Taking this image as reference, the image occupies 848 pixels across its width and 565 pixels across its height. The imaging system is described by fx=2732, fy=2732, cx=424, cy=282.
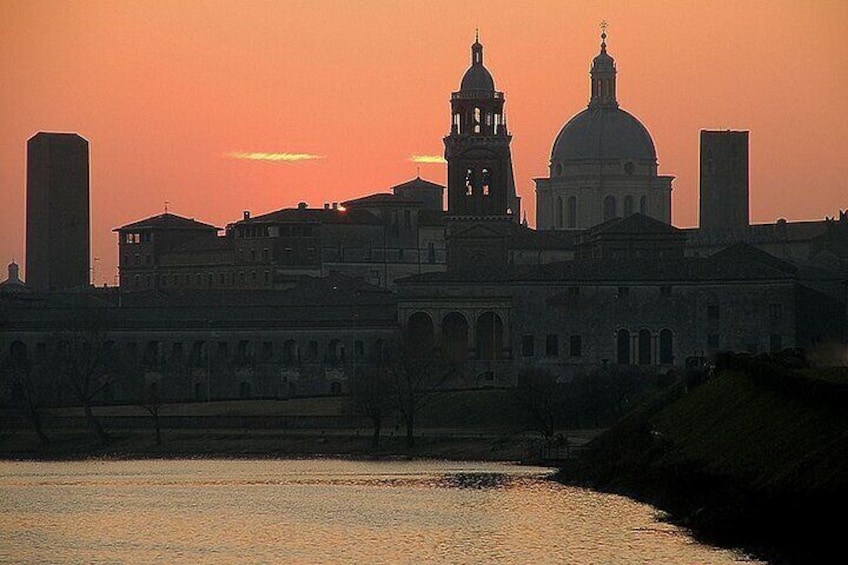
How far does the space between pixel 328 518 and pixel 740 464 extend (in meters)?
13.3

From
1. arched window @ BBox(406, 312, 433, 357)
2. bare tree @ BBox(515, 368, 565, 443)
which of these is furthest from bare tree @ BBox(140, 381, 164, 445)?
bare tree @ BBox(515, 368, 565, 443)

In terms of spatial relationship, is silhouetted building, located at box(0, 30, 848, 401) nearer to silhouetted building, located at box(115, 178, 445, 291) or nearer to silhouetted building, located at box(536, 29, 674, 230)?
silhouetted building, located at box(115, 178, 445, 291)

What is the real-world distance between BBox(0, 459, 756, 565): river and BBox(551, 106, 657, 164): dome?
9047 centimetres

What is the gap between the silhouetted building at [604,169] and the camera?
189750 mm

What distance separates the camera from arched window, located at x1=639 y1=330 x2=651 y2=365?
133500 millimetres

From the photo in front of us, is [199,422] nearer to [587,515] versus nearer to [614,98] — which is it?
[587,515]

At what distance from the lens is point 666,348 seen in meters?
133

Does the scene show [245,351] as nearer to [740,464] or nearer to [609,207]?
[609,207]

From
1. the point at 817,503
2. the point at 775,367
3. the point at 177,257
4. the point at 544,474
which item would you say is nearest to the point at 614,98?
the point at 177,257

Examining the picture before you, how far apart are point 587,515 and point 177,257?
118486 mm

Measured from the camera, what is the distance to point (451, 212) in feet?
503

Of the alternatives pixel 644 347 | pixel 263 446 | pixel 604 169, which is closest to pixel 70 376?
pixel 263 446

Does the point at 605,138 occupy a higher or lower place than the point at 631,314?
higher

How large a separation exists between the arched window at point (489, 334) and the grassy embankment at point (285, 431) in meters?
13.5
